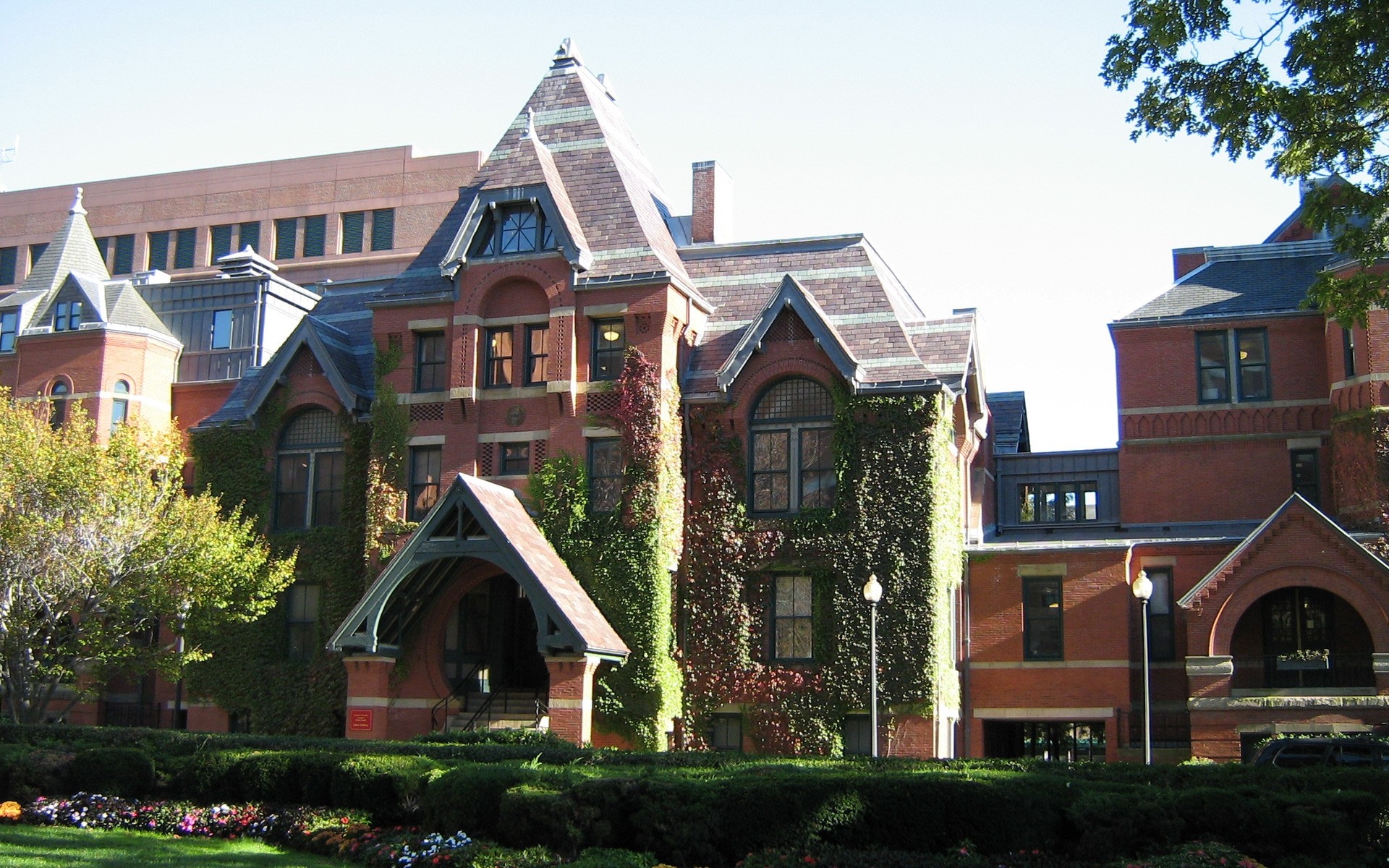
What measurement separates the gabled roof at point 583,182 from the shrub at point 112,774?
1486 centimetres

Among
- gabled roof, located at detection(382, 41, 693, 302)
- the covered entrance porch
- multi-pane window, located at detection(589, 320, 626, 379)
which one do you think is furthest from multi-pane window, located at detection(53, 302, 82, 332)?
multi-pane window, located at detection(589, 320, 626, 379)

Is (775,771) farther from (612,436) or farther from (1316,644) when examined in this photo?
(1316,644)

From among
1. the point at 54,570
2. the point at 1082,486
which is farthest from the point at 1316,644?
the point at 54,570

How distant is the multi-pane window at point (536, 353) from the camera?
34562 millimetres

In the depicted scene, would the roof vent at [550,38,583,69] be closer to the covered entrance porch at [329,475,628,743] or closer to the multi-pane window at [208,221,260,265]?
the covered entrance porch at [329,475,628,743]

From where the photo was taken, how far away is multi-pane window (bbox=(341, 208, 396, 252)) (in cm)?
6569

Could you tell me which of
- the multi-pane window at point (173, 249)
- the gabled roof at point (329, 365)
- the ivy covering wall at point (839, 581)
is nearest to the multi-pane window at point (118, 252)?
the multi-pane window at point (173, 249)

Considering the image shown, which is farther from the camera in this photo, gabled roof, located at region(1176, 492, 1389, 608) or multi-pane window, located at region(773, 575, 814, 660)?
multi-pane window, located at region(773, 575, 814, 660)

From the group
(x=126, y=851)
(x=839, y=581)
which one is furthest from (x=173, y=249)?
(x=126, y=851)

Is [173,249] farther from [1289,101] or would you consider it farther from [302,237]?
[1289,101]

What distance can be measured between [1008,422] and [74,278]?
2732 centimetres

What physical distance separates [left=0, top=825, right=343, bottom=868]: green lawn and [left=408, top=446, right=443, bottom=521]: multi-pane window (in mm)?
13509

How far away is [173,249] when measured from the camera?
6850cm

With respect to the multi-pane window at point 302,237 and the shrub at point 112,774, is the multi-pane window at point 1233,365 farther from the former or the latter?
the multi-pane window at point 302,237
